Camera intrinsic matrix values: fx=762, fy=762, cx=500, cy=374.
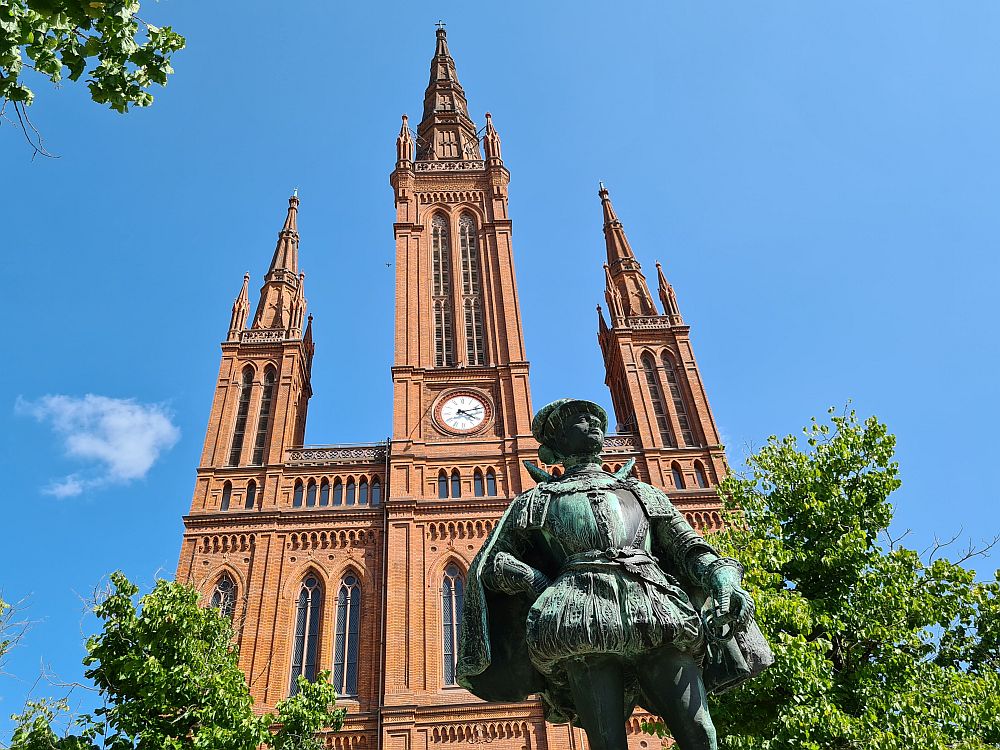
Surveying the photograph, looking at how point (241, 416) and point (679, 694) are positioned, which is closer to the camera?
point (679, 694)

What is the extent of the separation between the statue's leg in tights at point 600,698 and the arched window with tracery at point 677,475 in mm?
23110

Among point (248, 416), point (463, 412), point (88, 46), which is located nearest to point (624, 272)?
point (463, 412)

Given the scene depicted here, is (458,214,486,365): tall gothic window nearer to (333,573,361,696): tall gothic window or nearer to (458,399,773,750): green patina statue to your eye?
(333,573,361,696): tall gothic window

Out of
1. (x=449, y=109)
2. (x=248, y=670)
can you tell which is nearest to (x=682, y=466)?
(x=248, y=670)

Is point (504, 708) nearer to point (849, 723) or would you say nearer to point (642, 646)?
point (849, 723)

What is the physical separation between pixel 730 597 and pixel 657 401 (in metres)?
25.5

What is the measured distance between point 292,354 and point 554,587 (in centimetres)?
2714

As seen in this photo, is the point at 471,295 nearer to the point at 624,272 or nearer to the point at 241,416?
the point at 624,272

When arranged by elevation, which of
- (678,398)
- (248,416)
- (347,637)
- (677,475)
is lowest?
(347,637)

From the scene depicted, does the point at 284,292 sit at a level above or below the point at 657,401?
above

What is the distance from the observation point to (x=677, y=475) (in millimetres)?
26344

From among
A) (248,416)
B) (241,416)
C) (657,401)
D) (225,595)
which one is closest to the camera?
(225,595)

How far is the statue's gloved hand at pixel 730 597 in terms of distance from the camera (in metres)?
3.39

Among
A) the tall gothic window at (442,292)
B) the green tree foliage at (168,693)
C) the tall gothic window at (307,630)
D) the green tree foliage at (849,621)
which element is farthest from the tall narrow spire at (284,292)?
the green tree foliage at (849,621)
